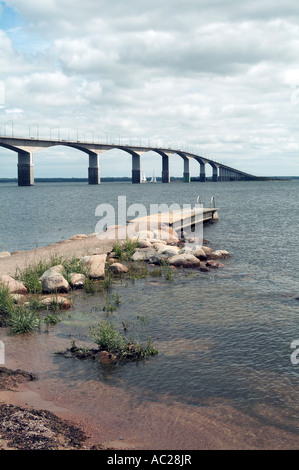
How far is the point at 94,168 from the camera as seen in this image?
369 ft

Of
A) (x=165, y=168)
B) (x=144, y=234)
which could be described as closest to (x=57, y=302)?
(x=144, y=234)

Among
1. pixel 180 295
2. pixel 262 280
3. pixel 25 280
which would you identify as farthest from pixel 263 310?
pixel 25 280

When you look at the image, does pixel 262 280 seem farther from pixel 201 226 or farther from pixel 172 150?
pixel 172 150

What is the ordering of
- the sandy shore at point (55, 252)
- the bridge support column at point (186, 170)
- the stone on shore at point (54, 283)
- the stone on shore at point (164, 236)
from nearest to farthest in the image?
the stone on shore at point (54, 283), the sandy shore at point (55, 252), the stone on shore at point (164, 236), the bridge support column at point (186, 170)

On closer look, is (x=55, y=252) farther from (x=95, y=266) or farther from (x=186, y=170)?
(x=186, y=170)

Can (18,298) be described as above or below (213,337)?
above

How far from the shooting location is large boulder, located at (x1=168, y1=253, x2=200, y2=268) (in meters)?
16.0

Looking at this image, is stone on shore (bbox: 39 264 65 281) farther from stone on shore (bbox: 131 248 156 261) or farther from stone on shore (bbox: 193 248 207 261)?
stone on shore (bbox: 193 248 207 261)

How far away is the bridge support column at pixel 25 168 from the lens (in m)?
91.4

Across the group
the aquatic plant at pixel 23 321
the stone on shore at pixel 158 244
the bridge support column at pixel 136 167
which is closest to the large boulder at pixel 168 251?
the stone on shore at pixel 158 244

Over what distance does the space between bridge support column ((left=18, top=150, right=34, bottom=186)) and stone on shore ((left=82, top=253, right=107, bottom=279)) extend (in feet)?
259

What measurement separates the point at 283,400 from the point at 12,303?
630 cm

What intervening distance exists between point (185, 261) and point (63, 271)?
473cm

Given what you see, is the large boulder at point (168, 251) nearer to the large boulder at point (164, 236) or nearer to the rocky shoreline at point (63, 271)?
the rocky shoreline at point (63, 271)
